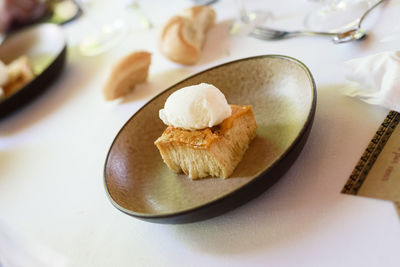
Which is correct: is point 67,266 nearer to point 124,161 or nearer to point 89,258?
point 89,258

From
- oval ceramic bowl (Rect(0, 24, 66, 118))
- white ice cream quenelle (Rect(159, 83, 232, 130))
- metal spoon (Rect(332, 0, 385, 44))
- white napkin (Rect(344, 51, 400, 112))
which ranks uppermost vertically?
white ice cream quenelle (Rect(159, 83, 232, 130))

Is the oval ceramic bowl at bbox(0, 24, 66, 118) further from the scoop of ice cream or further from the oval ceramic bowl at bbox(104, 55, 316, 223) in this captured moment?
the oval ceramic bowl at bbox(104, 55, 316, 223)

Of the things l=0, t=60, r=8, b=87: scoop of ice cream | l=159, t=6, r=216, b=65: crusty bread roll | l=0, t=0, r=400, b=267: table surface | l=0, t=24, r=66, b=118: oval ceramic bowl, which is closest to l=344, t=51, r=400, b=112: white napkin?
→ l=0, t=0, r=400, b=267: table surface

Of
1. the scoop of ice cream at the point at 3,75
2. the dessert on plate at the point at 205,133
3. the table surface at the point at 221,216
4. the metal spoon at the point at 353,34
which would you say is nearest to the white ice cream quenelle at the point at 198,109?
the dessert on plate at the point at 205,133

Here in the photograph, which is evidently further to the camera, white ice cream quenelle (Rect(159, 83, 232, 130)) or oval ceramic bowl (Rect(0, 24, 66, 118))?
oval ceramic bowl (Rect(0, 24, 66, 118))

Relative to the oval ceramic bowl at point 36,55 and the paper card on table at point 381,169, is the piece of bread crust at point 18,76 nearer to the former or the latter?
the oval ceramic bowl at point 36,55

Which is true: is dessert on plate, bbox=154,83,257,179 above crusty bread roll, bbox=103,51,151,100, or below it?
above

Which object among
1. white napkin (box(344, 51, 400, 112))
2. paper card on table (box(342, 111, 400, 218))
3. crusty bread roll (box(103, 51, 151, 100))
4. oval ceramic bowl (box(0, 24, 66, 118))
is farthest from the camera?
oval ceramic bowl (box(0, 24, 66, 118))

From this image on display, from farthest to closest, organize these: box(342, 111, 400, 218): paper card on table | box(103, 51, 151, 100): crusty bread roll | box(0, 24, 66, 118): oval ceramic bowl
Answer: box(0, 24, 66, 118): oval ceramic bowl < box(103, 51, 151, 100): crusty bread roll < box(342, 111, 400, 218): paper card on table
